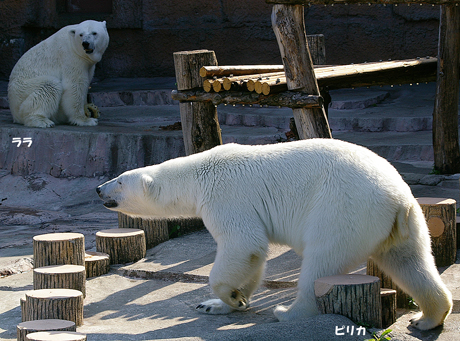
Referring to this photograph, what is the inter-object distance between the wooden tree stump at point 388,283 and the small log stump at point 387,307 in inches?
11.4

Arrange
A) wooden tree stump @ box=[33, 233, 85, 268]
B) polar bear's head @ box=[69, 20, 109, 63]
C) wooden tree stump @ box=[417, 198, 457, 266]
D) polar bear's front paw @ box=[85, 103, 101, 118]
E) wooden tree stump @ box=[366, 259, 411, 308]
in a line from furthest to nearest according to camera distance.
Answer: polar bear's front paw @ box=[85, 103, 101, 118]
polar bear's head @ box=[69, 20, 109, 63]
wooden tree stump @ box=[33, 233, 85, 268]
wooden tree stump @ box=[417, 198, 457, 266]
wooden tree stump @ box=[366, 259, 411, 308]

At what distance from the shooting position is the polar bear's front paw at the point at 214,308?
3650mm

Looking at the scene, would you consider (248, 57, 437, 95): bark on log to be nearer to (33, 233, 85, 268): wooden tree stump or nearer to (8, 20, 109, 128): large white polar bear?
(33, 233, 85, 268): wooden tree stump

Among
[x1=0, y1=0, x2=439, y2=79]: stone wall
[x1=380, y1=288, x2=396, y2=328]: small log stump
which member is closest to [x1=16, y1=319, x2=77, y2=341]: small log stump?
[x1=380, y1=288, x2=396, y2=328]: small log stump

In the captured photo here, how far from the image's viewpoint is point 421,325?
3.20 metres

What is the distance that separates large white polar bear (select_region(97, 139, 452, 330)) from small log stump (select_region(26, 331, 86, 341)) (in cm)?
91

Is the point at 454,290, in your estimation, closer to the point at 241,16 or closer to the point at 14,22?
the point at 241,16

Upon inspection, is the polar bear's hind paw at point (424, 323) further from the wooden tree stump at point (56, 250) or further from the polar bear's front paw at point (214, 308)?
the wooden tree stump at point (56, 250)

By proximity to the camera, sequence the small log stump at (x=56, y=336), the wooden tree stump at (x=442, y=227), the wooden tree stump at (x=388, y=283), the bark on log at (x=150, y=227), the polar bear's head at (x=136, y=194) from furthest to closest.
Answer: the bark on log at (x=150, y=227) → the wooden tree stump at (x=442, y=227) → the polar bear's head at (x=136, y=194) → the wooden tree stump at (x=388, y=283) → the small log stump at (x=56, y=336)

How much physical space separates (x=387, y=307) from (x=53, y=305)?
74.1 inches

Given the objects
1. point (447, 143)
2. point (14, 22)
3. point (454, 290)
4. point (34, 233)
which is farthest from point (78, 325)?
point (14, 22)

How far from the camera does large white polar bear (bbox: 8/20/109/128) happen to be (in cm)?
864

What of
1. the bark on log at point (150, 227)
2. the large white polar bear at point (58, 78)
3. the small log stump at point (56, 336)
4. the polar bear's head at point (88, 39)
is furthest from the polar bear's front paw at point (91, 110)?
the small log stump at point (56, 336)

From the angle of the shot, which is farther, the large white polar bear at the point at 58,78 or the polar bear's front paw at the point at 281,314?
the large white polar bear at the point at 58,78
